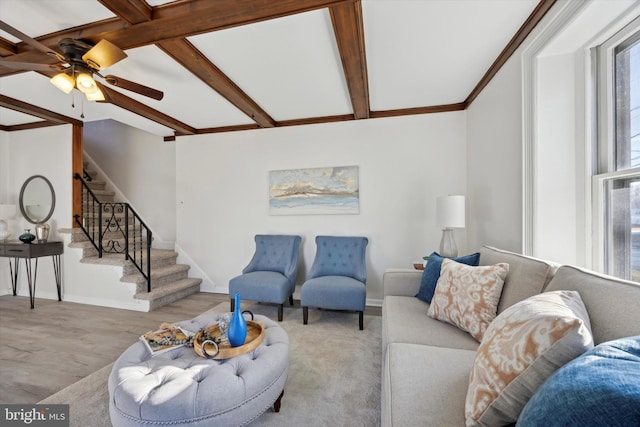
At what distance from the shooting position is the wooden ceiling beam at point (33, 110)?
2.91 metres

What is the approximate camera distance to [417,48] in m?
2.07

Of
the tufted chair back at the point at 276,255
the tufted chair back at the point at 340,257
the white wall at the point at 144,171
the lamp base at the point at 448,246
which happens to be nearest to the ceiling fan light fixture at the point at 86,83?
the tufted chair back at the point at 276,255

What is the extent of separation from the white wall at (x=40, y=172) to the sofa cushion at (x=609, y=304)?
524 cm

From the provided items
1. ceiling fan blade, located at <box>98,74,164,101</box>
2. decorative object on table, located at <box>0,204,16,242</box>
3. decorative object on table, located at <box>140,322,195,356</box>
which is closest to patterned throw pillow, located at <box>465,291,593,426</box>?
decorative object on table, located at <box>140,322,195,356</box>

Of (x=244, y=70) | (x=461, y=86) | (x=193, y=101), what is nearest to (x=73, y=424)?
(x=244, y=70)

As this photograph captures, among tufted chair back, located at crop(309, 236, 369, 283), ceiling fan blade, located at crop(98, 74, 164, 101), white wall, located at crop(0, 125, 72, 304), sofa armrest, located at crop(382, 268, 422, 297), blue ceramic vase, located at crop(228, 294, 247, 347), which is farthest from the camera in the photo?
white wall, located at crop(0, 125, 72, 304)

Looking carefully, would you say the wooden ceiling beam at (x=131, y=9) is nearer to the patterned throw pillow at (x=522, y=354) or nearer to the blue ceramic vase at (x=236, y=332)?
the blue ceramic vase at (x=236, y=332)

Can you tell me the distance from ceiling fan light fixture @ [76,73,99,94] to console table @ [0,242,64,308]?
2656 mm

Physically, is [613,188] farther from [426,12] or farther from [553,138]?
[426,12]

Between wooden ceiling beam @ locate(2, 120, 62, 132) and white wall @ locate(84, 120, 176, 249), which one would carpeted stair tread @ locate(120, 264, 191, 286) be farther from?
wooden ceiling beam @ locate(2, 120, 62, 132)

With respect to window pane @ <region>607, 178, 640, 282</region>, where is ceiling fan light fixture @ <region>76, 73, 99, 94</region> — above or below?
above

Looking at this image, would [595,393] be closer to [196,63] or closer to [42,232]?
[196,63]

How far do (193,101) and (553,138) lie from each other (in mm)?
3351

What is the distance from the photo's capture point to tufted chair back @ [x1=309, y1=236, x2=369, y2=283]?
3.12 metres
